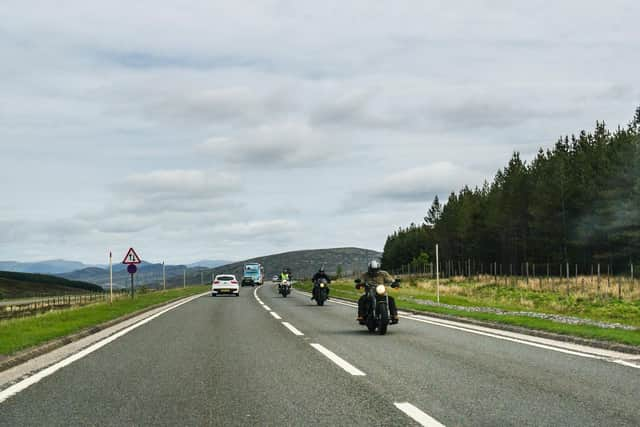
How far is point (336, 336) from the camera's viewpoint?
45.9 feet

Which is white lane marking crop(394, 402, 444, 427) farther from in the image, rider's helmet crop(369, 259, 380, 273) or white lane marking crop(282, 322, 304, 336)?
white lane marking crop(282, 322, 304, 336)

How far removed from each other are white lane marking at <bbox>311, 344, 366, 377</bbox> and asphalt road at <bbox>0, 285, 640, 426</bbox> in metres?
0.03

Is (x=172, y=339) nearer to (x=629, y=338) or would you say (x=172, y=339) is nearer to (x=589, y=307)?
(x=629, y=338)

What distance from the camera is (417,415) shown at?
5.93 metres

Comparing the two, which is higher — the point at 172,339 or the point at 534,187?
the point at 534,187

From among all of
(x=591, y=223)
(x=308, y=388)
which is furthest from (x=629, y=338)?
(x=591, y=223)

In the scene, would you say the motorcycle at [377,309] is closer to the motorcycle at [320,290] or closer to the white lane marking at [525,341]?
the white lane marking at [525,341]

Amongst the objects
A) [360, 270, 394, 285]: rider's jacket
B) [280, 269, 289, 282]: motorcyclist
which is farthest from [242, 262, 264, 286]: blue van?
[360, 270, 394, 285]: rider's jacket

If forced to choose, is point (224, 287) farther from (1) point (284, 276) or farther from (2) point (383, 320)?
(2) point (383, 320)

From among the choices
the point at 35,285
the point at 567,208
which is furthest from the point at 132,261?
the point at 35,285

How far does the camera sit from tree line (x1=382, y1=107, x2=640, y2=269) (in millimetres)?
55781

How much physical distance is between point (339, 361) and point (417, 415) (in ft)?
13.0

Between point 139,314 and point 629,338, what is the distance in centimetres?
1645

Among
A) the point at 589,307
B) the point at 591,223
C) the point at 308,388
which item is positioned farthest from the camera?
the point at 591,223
